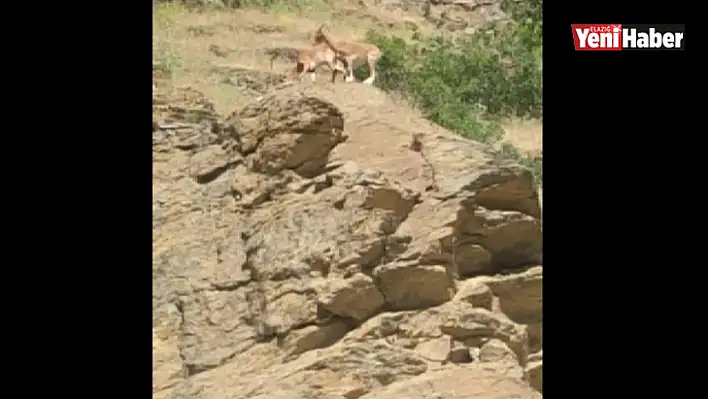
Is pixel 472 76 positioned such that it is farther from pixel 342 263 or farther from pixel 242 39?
pixel 342 263

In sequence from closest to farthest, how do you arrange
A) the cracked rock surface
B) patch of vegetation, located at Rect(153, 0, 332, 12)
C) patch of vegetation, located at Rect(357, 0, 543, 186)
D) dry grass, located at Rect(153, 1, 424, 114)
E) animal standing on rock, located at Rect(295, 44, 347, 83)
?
1. the cracked rock surface
2. animal standing on rock, located at Rect(295, 44, 347, 83)
3. dry grass, located at Rect(153, 1, 424, 114)
4. patch of vegetation, located at Rect(357, 0, 543, 186)
5. patch of vegetation, located at Rect(153, 0, 332, 12)

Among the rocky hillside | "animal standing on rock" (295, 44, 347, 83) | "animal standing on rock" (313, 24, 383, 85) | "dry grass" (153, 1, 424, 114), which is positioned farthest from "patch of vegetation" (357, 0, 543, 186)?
the rocky hillside

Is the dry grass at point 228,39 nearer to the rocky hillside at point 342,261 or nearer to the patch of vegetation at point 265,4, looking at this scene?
the patch of vegetation at point 265,4

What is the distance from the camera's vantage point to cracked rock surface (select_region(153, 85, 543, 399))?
5723mm

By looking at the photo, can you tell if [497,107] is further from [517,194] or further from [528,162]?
[517,194]

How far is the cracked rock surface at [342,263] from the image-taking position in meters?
5.72

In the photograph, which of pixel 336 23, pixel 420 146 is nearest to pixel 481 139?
pixel 336 23

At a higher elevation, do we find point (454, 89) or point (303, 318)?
point (454, 89)

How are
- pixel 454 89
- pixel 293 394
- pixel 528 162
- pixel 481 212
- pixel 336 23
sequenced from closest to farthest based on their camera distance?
pixel 293 394 → pixel 481 212 → pixel 528 162 → pixel 454 89 → pixel 336 23

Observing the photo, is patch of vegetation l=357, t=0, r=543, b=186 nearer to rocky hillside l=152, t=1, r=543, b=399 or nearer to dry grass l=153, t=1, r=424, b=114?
dry grass l=153, t=1, r=424, b=114

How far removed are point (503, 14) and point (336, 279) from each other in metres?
10.1

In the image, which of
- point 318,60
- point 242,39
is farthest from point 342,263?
point 242,39

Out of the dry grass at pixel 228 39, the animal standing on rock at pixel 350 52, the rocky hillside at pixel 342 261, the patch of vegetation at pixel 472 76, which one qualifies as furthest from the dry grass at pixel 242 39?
the rocky hillside at pixel 342 261

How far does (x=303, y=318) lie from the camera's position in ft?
19.1
